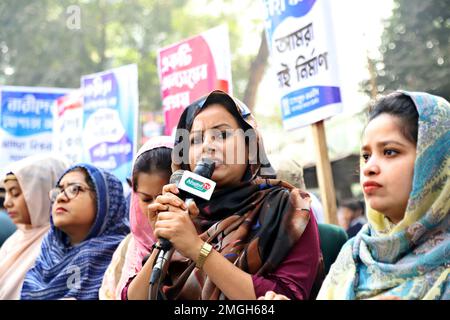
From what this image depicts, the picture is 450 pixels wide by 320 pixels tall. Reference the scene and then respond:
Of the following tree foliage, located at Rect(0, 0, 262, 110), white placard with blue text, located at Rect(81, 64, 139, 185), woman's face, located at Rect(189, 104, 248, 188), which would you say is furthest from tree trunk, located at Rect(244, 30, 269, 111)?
woman's face, located at Rect(189, 104, 248, 188)

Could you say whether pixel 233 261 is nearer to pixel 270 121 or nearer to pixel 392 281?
pixel 392 281

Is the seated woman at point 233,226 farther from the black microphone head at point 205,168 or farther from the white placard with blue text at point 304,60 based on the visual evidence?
the white placard with blue text at point 304,60

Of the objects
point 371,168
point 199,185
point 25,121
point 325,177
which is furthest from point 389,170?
point 25,121

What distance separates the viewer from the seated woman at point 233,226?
2025 mm

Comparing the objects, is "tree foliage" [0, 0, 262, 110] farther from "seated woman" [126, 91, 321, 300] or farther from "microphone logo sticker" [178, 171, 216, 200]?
"microphone logo sticker" [178, 171, 216, 200]

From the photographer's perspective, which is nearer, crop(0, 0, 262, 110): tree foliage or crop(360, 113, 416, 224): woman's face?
crop(360, 113, 416, 224): woman's face

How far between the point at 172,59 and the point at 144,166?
109 inches

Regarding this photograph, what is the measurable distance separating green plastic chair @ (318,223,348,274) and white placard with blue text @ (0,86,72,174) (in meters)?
4.70

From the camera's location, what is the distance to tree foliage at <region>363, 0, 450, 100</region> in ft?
41.9

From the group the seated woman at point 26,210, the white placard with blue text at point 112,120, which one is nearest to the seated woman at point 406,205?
the seated woman at point 26,210

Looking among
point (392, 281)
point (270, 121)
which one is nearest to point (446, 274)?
point (392, 281)

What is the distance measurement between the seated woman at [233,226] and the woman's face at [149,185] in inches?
14.2

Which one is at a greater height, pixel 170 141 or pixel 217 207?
pixel 170 141

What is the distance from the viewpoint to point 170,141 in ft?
9.59
